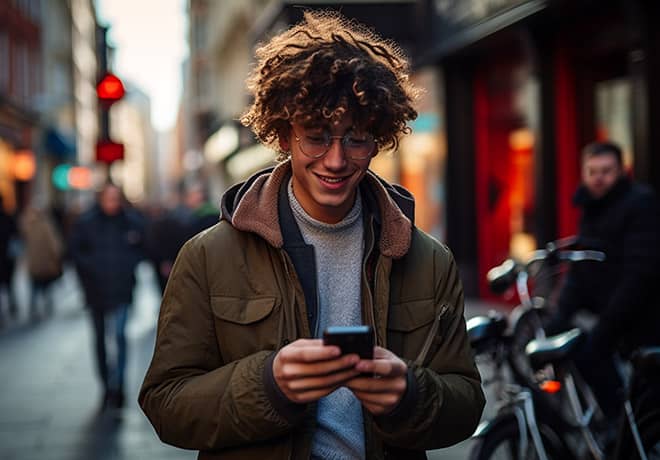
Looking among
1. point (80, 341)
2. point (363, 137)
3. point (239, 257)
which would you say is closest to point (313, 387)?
point (239, 257)

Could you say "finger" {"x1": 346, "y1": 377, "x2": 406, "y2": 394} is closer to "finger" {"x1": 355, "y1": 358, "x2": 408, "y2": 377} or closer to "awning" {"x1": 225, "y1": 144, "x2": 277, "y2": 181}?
"finger" {"x1": 355, "y1": 358, "x2": 408, "y2": 377}

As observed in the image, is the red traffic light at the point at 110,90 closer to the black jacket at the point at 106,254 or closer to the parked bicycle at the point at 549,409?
the black jacket at the point at 106,254

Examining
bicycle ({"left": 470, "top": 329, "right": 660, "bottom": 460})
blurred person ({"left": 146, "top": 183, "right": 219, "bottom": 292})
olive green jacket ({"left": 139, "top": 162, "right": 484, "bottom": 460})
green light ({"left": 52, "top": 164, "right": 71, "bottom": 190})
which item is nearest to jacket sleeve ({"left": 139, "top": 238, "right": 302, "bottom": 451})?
olive green jacket ({"left": 139, "top": 162, "right": 484, "bottom": 460})

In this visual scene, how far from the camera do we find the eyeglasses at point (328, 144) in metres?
2.33

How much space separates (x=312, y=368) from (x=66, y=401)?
21.4 ft

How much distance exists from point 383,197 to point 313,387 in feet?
2.06

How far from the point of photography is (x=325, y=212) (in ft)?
8.00

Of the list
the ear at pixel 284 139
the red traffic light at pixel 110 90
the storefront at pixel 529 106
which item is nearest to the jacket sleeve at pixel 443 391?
the ear at pixel 284 139

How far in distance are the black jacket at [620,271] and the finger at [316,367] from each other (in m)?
3.32

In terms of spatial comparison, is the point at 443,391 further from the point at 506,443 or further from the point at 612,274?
the point at 612,274

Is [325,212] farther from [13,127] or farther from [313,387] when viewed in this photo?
[13,127]

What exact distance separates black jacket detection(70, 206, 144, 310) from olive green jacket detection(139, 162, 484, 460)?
6.01m

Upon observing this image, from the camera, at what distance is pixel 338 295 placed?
2434mm

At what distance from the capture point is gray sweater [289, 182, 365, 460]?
7.71 feet
